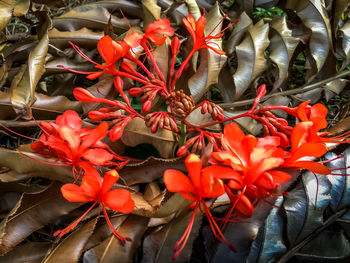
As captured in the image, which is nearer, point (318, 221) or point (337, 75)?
point (318, 221)

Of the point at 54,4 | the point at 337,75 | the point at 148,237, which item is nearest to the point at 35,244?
the point at 148,237

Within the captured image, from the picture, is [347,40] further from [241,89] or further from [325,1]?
[241,89]

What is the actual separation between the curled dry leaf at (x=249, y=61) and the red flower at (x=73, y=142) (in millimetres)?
458

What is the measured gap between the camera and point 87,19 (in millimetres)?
1103

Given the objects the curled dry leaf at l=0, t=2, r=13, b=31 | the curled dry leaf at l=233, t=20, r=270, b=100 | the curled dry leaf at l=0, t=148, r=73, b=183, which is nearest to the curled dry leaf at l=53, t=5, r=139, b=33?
the curled dry leaf at l=0, t=2, r=13, b=31

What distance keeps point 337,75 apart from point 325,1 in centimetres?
25

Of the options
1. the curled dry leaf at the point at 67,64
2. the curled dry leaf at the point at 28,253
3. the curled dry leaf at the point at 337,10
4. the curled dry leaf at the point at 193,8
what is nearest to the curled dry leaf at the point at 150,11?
the curled dry leaf at the point at 193,8

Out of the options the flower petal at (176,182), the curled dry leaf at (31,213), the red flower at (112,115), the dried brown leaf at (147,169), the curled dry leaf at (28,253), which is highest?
the flower petal at (176,182)

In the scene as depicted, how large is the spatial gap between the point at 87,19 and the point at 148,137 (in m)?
0.49

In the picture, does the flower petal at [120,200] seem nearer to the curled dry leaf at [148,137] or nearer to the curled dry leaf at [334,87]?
the curled dry leaf at [148,137]

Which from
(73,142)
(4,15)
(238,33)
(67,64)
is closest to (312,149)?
(73,142)

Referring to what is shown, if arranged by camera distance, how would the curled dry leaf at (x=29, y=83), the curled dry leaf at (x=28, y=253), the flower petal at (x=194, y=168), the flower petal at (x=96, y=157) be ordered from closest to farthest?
the flower petal at (x=194, y=168) → the flower petal at (x=96, y=157) → the curled dry leaf at (x=28, y=253) → the curled dry leaf at (x=29, y=83)

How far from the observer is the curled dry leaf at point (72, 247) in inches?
28.5

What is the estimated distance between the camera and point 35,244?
80cm
